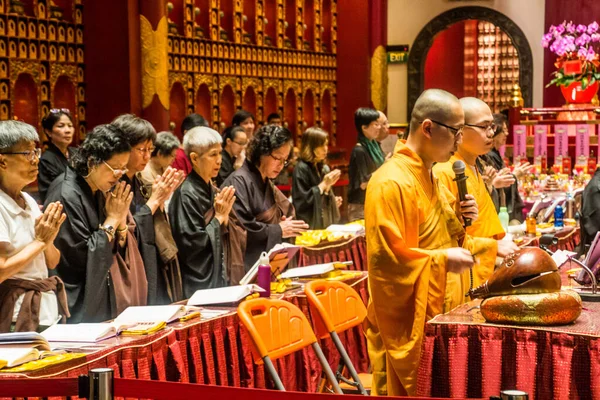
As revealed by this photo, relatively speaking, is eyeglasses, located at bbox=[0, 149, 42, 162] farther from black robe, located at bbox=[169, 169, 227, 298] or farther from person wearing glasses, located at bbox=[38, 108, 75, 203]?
person wearing glasses, located at bbox=[38, 108, 75, 203]

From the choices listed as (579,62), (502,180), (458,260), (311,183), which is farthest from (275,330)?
(579,62)

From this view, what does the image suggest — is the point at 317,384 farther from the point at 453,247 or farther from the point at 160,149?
the point at 160,149

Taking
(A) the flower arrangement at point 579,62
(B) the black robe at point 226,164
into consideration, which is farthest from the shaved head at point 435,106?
(A) the flower arrangement at point 579,62

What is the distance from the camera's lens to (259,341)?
11.1 ft

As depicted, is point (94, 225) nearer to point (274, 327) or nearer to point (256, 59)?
point (274, 327)

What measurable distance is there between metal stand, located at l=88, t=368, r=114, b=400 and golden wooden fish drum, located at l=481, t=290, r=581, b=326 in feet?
4.63

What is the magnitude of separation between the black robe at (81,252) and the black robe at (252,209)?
4.55 feet

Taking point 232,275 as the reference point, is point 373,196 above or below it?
above

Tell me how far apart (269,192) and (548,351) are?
2.80 meters

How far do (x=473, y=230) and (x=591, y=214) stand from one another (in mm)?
1610

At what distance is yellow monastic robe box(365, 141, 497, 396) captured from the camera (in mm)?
3516

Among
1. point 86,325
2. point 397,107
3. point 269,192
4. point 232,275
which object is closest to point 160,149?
point 269,192

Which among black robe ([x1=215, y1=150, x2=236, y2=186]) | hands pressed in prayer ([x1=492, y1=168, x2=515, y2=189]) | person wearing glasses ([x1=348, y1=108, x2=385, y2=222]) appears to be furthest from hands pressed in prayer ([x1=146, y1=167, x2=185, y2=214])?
person wearing glasses ([x1=348, y1=108, x2=385, y2=222])

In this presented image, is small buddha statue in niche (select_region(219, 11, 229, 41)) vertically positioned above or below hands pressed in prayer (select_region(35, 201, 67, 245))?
above
